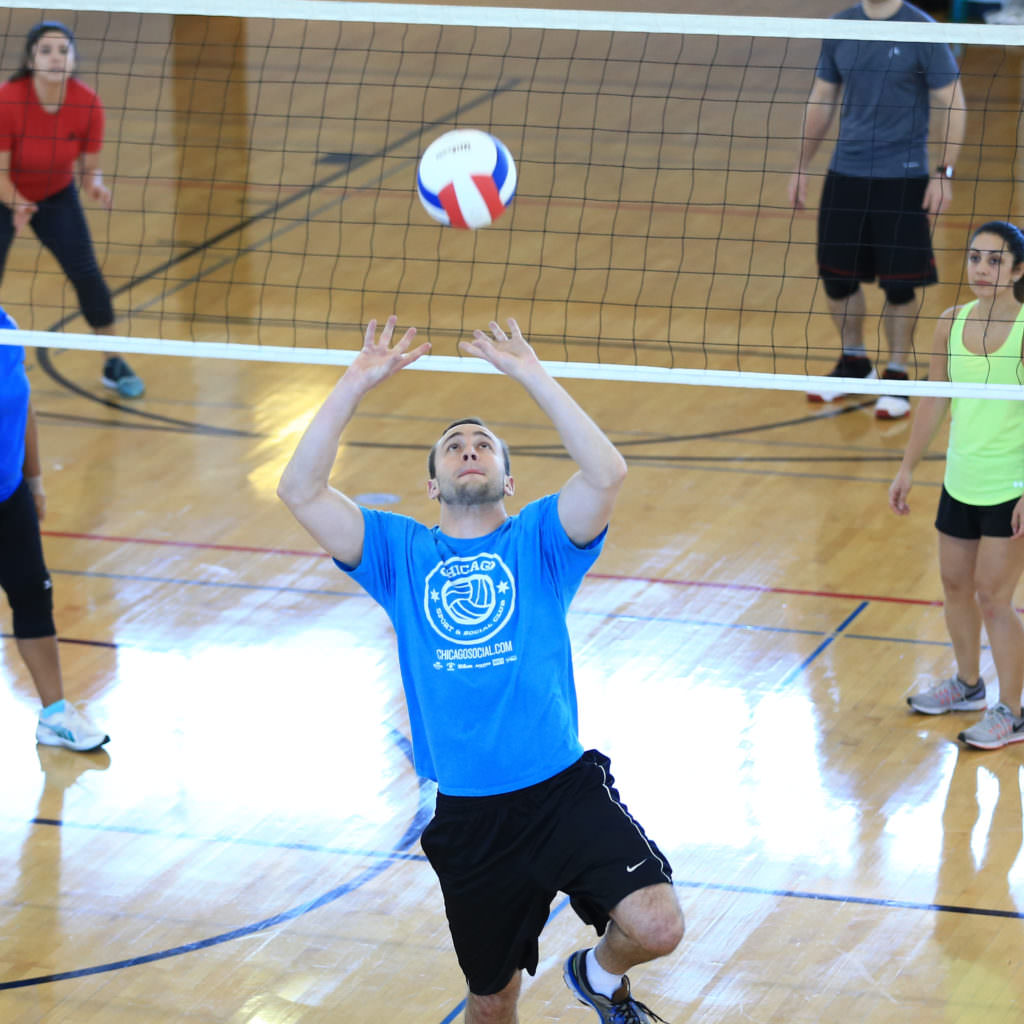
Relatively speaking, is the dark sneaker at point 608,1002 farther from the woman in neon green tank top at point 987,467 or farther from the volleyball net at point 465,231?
the woman in neon green tank top at point 987,467

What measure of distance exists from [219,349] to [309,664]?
1.65 metres

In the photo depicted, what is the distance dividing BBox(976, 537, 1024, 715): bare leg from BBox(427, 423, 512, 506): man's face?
7.65 ft

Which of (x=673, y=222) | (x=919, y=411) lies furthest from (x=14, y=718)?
(x=673, y=222)

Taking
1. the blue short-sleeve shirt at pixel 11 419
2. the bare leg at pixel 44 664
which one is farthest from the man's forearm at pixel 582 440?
the bare leg at pixel 44 664

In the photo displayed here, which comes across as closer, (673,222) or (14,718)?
(14,718)

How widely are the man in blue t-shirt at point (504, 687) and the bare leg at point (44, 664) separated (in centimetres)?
221

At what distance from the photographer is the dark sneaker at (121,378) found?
970cm

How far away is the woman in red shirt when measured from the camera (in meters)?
8.80

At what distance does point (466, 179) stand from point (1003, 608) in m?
2.43

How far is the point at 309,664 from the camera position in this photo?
6770 mm

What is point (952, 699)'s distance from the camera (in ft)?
20.7

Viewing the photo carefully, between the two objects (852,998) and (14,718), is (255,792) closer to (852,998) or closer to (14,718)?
(14,718)

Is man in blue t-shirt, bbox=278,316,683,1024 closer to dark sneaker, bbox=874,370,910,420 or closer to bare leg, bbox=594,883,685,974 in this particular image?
bare leg, bbox=594,883,685,974

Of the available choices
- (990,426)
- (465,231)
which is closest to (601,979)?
(990,426)
